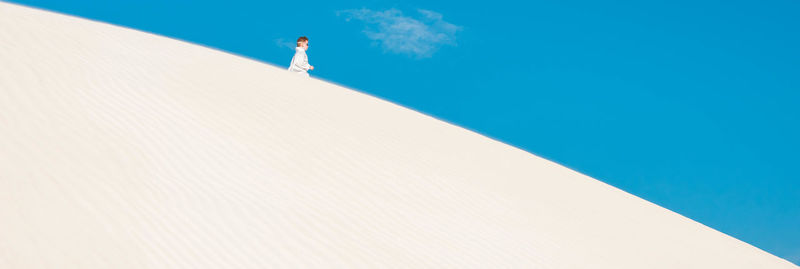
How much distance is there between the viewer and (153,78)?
30.7ft

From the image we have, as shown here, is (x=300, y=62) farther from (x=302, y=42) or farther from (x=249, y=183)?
(x=249, y=183)

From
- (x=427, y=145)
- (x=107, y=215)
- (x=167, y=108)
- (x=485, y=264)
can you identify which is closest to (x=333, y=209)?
(x=485, y=264)

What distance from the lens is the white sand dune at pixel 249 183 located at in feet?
18.9

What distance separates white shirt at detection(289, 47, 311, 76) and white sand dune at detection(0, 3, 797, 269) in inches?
8.9

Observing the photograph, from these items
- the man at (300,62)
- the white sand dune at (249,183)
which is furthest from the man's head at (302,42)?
the white sand dune at (249,183)

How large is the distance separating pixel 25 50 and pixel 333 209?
4818 mm

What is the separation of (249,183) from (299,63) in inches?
190

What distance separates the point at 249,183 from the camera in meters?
7.05

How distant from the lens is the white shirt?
1145 cm

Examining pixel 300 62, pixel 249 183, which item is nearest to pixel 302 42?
pixel 300 62

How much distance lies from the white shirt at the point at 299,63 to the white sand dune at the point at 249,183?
22 centimetres

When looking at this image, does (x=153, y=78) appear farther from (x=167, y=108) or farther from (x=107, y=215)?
(x=107, y=215)

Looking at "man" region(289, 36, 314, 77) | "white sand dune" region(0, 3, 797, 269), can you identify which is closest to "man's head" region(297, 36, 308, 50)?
"man" region(289, 36, 314, 77)

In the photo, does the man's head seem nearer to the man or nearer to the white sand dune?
the man
